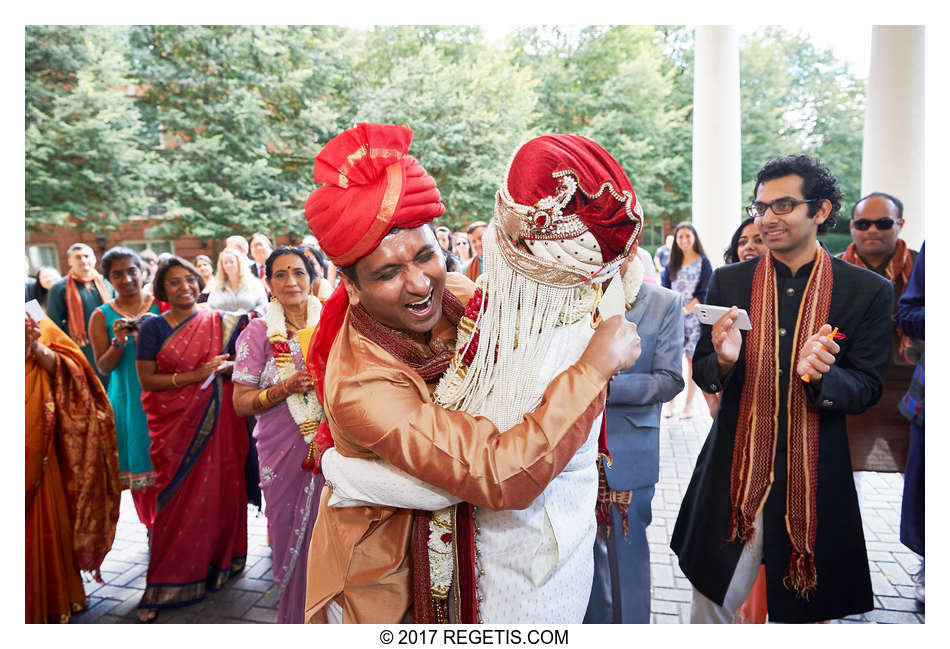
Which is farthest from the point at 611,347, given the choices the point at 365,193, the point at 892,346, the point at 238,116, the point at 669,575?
the point at 238,116

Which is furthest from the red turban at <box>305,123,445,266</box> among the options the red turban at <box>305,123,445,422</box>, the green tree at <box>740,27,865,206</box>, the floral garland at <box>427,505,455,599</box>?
the green tree at <box>740,27,865,206</box>

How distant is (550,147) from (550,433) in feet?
1.86

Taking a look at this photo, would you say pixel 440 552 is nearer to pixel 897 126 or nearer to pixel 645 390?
pixel 645 390

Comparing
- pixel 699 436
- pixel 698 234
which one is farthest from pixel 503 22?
pixel 699 436

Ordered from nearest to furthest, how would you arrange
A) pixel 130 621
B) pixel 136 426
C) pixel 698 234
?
pixel 698 234, pixel 130 621, pixel 136 426

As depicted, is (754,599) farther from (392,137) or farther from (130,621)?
(130,621)

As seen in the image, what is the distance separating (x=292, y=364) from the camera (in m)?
2.30

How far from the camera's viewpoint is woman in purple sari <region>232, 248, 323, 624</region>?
2273mm

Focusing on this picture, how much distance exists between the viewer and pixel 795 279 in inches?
71.6

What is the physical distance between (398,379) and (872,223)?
1.72m

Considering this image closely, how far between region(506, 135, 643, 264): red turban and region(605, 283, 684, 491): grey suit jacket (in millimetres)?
882

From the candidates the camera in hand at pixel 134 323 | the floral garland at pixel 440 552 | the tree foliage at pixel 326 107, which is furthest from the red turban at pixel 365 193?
the camera in hand at pixel 134 323

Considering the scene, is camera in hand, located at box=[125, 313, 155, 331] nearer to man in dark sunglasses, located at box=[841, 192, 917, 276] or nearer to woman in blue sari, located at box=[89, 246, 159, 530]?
woman in blue sari, located at box=[89, 246, 159, 530]

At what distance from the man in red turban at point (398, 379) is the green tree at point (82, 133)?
154 centimetres
